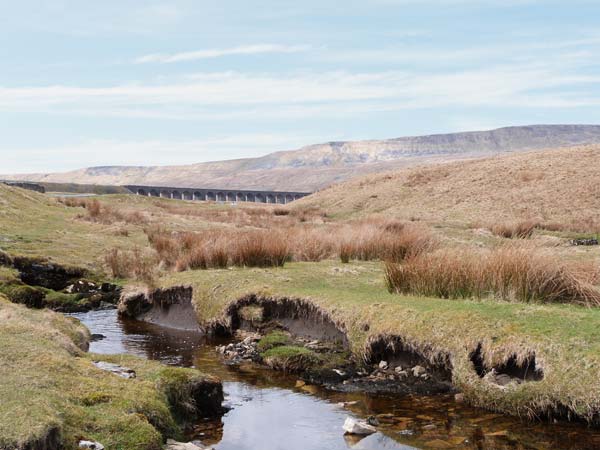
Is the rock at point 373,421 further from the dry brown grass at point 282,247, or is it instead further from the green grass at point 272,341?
the dry brown grass at point 282,247

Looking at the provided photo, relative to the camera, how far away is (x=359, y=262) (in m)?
24.0

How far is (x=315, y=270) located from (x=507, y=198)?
1896 inches

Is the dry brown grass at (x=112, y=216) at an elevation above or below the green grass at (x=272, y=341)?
above

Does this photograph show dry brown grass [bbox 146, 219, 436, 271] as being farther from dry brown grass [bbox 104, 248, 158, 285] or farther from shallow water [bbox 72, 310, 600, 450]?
shallow water [bbox 72, 310, 600, 450]

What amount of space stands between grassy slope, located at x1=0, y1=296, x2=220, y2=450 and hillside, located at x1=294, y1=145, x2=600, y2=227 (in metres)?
42.8

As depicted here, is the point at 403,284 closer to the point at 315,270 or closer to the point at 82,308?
the point at 315,270

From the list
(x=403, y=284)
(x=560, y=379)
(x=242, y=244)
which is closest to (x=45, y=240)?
(x=242, y=244)

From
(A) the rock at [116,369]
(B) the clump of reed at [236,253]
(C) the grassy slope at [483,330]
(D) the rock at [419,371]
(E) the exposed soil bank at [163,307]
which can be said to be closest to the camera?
(C) the grassy slope at [483,330]

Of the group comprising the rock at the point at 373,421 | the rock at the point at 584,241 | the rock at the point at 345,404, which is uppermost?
the rock at the point at 373,421

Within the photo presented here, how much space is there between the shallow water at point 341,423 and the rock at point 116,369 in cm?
162

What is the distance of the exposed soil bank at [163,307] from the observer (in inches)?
813

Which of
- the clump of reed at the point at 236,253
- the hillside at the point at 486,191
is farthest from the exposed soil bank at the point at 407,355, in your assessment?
the hillside at the point at 486,191

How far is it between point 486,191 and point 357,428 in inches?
2464

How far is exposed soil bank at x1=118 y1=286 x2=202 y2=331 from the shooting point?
813 inches
